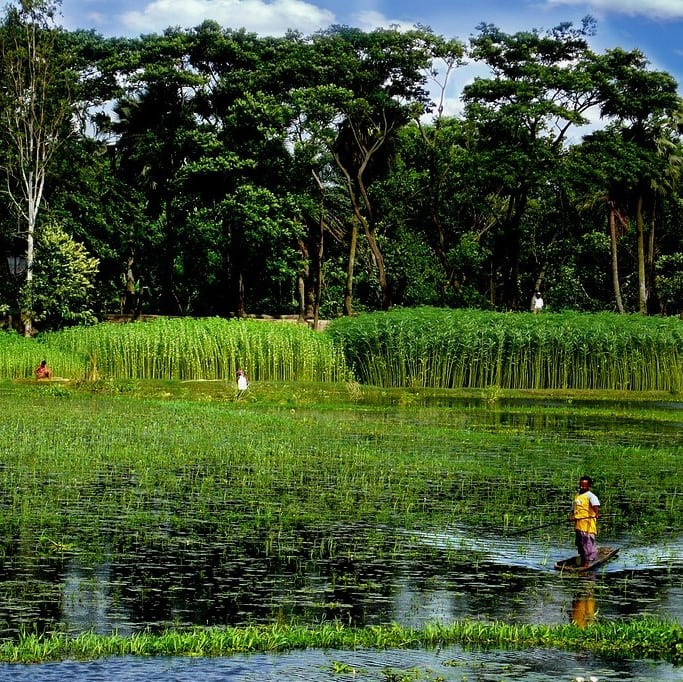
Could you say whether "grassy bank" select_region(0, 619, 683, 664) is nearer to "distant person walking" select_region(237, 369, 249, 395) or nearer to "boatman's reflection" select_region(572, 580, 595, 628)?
"boatman's reflection" select_region(572, 580, 595, 628)

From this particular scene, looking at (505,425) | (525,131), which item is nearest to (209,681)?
(505,425)

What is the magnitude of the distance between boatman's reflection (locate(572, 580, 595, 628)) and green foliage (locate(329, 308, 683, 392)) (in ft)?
94.1

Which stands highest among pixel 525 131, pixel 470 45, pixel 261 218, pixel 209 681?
pixel 470 45

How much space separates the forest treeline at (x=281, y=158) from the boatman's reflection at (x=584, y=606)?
3605cm

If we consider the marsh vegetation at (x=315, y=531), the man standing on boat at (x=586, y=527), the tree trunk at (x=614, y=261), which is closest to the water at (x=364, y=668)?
the marsh vegetation at (x=315, y=531)

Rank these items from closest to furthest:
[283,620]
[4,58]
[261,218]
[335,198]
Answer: [283,620]
[4,58]
[261,218]
[335,198]

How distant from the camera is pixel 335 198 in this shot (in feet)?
200

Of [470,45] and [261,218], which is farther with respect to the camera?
[470,45]

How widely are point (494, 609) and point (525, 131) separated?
45325 millimetres

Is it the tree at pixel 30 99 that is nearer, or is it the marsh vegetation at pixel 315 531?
the marsh vegetation at pixel 315 531

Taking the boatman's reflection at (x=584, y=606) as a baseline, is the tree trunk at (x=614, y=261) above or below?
above

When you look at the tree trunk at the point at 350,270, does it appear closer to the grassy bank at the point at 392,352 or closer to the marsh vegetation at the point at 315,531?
the grassy bank at the point at 392,352

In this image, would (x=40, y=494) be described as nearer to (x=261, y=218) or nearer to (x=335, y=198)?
(x=261, y=218)

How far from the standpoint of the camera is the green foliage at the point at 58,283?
4738 centimetres
